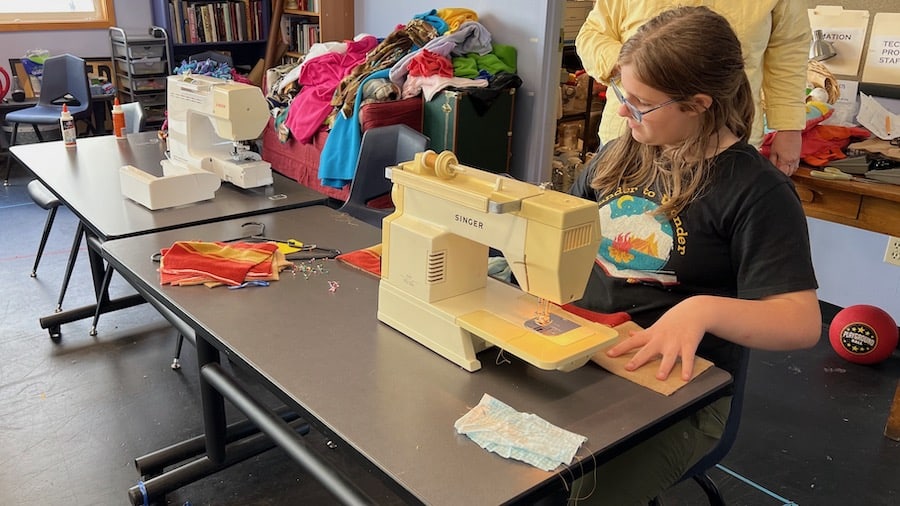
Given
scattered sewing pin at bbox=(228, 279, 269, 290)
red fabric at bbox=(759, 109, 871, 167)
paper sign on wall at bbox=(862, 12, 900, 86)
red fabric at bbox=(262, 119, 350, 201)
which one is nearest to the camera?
scattered sewing pin at bbox=(228, 279, 269, 290)

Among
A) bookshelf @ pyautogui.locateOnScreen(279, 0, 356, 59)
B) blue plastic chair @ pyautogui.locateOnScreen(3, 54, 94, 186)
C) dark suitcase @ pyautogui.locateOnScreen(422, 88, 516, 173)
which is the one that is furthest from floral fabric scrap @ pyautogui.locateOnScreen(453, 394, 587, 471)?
blue plastic chair @ pyautogui.locateOnScreen(3, 54, 94, 186)

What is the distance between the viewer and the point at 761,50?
6.44 ft

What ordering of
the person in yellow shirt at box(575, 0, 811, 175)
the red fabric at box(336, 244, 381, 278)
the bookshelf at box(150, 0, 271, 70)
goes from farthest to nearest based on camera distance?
the bookshelf at box(150, 0, 271, 70), the person in yellow shirt at box(575, 0, 811, 175), the red fabric at box(336, 244, 381, 278)

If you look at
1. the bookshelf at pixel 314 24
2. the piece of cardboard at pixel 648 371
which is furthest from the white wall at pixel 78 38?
the piece of cardboard at pixel 648 371

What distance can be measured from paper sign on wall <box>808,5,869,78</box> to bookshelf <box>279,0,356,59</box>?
10.8 feet

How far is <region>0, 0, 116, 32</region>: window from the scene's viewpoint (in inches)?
206

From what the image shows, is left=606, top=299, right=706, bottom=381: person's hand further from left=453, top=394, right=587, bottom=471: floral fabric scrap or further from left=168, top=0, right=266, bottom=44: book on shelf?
left=168, top=0, right=266, bottom=44: book on shelf

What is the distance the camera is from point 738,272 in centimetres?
127

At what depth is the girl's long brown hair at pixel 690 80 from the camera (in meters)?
1.20

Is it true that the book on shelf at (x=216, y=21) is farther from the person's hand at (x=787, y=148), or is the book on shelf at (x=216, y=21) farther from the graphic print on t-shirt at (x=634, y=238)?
the graphic print on t-shirt at (x=634, y=238)

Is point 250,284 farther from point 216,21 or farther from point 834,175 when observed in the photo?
point 216,21

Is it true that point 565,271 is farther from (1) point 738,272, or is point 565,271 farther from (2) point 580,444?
(1) point 738,272

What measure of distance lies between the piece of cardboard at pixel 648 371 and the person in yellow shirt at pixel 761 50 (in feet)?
2.79

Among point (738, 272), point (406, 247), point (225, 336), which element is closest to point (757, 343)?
point (738, 272)
